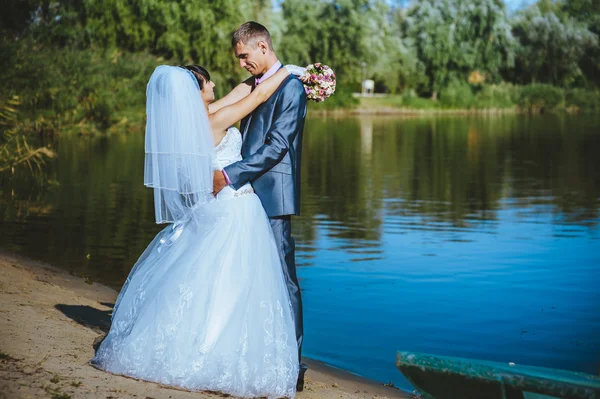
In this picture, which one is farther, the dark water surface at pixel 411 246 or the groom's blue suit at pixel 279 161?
the dark water surface at pixel 411 246

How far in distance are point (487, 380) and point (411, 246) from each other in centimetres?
860

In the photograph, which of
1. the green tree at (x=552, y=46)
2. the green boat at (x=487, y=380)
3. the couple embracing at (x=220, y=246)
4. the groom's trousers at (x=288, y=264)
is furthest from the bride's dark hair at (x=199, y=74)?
the green tree at (x=552, y=46)

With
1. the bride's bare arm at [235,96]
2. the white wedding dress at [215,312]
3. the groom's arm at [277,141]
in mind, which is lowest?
the white wedding dress at [215,312]

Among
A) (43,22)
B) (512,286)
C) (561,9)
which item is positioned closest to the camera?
(512,286)

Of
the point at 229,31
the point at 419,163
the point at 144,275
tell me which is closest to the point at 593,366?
the point at 144,275

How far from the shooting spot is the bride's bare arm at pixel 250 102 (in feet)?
18.0

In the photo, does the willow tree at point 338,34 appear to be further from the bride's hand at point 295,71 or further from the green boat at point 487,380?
the green boat at point 487,380

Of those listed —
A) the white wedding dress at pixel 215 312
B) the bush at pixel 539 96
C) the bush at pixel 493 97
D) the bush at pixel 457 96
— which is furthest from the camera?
the bush at pixel 539 96

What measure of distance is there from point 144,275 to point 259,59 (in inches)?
57.3

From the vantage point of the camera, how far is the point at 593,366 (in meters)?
7.37

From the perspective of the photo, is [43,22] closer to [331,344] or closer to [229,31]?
[229,31]

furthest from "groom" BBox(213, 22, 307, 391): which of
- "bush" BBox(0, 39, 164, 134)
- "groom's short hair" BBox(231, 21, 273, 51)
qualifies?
"bush" BBox(0, 39, 164, 134)

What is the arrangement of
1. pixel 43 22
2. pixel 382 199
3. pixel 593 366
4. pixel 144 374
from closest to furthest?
pixel 144 374, pixel 593 366, pixel 382 199, pixel 43 22

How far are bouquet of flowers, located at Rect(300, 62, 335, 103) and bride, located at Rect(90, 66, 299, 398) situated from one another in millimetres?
210
